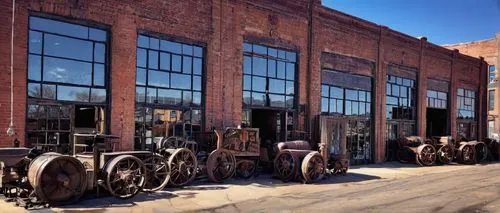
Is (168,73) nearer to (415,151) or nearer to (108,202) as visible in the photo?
(108,202)

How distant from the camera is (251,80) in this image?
62.2 feet

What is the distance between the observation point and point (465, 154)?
86.8ft

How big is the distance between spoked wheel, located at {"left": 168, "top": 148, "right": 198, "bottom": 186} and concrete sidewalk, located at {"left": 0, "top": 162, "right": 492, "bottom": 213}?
0.31 m

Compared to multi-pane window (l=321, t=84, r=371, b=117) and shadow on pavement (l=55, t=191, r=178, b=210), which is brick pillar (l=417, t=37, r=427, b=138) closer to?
multi-pane window (l=321, t=84, r=371, b=117)

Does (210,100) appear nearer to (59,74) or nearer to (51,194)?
(59,74)

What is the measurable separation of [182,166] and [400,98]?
1708 centimetres

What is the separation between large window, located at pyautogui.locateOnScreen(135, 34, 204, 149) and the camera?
15539 millimetres

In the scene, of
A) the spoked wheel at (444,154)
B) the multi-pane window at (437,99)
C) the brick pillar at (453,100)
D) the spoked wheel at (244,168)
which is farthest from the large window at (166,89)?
the brick pillar at (453,100)

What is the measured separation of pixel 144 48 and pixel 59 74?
2.99 m

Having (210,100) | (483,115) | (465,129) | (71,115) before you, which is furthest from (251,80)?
(483,115)

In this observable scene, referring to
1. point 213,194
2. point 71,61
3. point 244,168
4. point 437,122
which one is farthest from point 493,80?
point 71,61

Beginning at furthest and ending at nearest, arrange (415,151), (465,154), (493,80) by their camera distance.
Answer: (493,80)
(465,154)
(415,151)

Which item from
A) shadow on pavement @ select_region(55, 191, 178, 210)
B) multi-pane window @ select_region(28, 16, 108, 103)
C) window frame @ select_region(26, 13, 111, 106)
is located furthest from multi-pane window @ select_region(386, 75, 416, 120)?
shadow on pavement @ select_region(55, 191, 178, 210)

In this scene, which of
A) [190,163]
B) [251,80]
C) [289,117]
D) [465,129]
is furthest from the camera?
[465,129]
